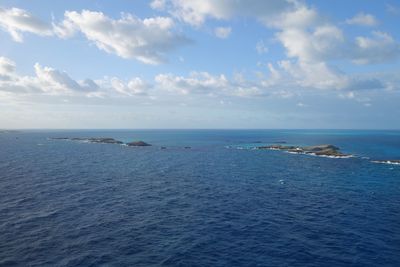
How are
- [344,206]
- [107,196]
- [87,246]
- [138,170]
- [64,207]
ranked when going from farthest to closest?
[138,170] < [107,196] < [344,206] < [64,207] < [87,246]

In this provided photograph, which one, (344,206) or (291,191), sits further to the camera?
(291,191)

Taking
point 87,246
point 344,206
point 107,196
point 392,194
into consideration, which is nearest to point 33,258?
point 87,246

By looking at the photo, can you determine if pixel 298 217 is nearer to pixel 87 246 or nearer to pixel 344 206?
pixel 344 206

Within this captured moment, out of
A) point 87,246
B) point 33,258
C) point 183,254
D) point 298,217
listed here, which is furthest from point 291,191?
point 33,258

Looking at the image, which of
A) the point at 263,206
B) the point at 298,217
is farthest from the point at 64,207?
the point at 298,217

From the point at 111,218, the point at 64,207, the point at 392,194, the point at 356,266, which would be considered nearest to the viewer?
the point at 356,266

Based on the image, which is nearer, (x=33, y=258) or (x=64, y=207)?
(x=33, y=258)

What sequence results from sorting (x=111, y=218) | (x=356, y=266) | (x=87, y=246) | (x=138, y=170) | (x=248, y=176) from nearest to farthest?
1. (x=356, y=266)
2. (x=87, y=246)
3. (x=111, y=218)
4. (x=248, y=176)
5. (x=138, y=170)

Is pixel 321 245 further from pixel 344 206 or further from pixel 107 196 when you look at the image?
pixel 107 196

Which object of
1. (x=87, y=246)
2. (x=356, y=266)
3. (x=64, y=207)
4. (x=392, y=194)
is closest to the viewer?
(x=356, y=266)
